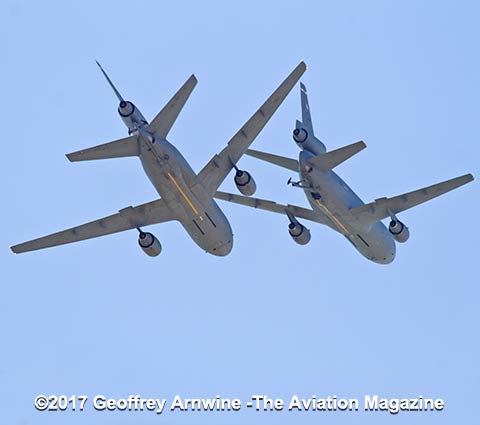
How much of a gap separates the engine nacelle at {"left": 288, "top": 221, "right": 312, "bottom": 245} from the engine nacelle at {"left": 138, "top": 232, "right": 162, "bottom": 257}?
874 cm

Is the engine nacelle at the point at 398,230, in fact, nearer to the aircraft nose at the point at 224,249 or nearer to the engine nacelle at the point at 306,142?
the engine nacelle at the point at 306,142

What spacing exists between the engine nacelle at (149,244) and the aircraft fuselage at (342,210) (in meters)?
7.16

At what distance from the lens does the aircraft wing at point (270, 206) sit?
73125 millimetres

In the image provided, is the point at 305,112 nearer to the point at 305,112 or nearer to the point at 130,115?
the point at 305,112

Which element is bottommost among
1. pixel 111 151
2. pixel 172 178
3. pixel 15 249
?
pixel 15 249

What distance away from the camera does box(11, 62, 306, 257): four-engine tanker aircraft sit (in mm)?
61250

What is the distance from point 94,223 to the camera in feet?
221

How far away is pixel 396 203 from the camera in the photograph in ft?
228

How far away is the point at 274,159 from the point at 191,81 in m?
9.66

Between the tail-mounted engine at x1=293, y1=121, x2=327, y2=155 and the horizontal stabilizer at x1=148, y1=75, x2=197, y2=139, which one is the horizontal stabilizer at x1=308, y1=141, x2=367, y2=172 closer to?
the tail-mounted engine at x1=293, y1=121, x2=327, y2=155

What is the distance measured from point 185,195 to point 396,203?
1155 cm

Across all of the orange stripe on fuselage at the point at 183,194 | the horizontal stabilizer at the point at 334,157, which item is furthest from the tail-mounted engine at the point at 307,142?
the orange stripe on fuselage at the point at 183,194

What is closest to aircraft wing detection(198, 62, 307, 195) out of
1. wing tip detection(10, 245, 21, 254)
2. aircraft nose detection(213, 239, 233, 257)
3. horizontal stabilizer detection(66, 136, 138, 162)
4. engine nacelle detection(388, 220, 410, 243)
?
aircraft nose detection(213, 239, 233, 257)

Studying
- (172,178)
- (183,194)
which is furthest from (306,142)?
(172,178)
